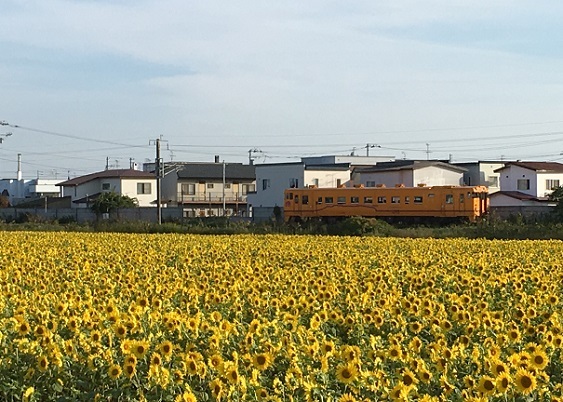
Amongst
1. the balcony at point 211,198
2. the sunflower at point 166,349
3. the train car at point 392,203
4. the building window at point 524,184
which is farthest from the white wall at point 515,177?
the sunflower at point 166,349

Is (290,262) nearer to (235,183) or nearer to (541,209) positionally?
(541,209)

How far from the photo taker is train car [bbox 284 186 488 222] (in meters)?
46.4

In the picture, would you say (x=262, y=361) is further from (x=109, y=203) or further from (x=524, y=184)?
(x=524, y=184)

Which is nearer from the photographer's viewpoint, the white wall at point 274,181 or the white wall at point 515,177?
the white wall at point 515,177

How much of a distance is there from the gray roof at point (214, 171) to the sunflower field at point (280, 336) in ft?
193

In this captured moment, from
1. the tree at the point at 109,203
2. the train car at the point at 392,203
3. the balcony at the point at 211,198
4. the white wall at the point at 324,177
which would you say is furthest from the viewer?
the balcony at the point at 211,198

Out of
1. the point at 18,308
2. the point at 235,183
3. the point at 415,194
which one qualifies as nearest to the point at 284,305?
the point at 18,308

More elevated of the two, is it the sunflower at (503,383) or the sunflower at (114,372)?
the sunflower at (503,383)

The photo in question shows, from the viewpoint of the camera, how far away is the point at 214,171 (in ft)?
243

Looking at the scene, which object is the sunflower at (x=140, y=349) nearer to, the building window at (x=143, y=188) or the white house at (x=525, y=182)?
the white house at (x=525, y=182)

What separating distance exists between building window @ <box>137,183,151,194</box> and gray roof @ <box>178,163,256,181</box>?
3.19m

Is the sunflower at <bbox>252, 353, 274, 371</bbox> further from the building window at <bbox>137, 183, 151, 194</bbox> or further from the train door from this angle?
the building window at <bbox>137, 183, 151, 194</bbox>

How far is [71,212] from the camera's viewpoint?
64500 mm

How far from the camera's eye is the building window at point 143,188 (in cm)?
7329
